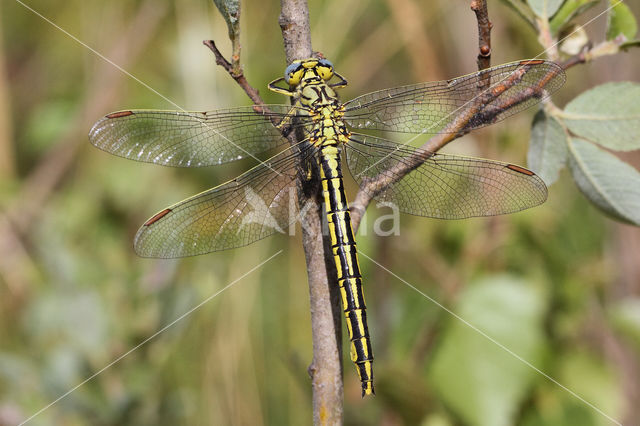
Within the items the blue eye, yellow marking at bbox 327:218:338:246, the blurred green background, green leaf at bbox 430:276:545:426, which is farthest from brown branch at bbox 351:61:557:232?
green leaf at bbox 430:276:545:426

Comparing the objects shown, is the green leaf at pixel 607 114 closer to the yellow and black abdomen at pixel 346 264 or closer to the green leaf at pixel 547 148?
the green leaf at pixel 547 148

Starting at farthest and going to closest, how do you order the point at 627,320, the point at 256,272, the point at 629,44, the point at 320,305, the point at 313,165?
the point at 256,272 → the point at 627,320 → the point at 313,165 → the point at 629,44 → the point at 320,305

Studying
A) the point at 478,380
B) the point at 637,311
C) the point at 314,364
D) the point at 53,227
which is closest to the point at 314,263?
the point at 314,364

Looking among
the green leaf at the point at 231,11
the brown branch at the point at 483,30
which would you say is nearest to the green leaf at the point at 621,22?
the brown branch at the point at 483,30

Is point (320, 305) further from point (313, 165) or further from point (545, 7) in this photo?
point (545, 7)

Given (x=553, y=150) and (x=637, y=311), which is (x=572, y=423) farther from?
(x=553, y=150)

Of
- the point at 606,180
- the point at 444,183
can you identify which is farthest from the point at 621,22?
the point at 444,183
